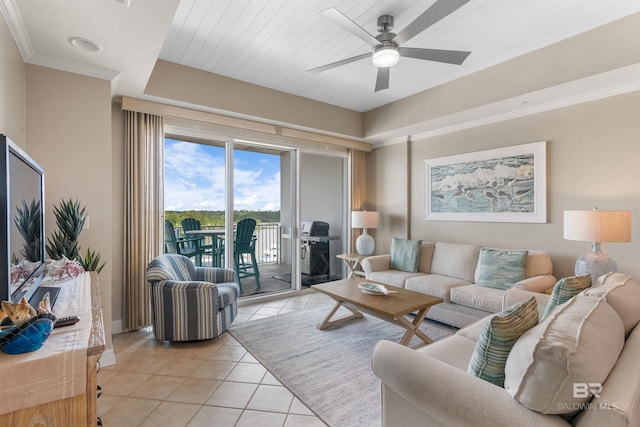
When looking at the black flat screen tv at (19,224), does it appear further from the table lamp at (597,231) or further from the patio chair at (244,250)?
the table lamp at (597,231)

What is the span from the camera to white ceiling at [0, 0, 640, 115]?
189 cm

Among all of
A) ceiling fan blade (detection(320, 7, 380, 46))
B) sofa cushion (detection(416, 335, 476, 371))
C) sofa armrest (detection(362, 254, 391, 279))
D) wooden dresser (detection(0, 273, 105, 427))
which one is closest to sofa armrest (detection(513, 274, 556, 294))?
sofa cushion (detection(416, 335, 476, 371))

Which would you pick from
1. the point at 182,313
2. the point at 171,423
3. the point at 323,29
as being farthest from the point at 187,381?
the point at 323,29

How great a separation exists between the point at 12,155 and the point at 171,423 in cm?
165

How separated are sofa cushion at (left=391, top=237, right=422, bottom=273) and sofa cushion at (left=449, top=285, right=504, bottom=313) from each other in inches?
32.3

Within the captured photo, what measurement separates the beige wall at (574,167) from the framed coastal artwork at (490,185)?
8 centimetres

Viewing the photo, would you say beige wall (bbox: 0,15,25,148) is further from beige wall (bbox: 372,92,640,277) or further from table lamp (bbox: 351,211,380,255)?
beige wall (bbox: 372,92,640,277)

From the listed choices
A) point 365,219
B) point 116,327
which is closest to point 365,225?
point 365,219

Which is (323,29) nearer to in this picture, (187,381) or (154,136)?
(154,136)

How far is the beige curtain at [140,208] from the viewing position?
3.21 metres

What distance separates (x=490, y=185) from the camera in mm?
3820

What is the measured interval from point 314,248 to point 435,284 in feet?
7.27

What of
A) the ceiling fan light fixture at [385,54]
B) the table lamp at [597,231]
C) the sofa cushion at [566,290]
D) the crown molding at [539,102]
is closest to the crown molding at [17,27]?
the ceiling fan light fixture at [385,54]

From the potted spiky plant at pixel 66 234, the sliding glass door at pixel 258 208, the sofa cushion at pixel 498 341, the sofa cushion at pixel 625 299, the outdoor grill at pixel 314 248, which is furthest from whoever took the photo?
the outdoor grill at pixel 314 248
